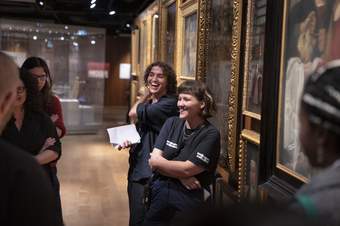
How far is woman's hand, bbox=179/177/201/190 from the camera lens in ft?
9.10

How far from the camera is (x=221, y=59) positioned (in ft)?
11.7

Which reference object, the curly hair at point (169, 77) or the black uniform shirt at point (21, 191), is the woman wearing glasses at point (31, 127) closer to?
the curly hair at point (169, 77)

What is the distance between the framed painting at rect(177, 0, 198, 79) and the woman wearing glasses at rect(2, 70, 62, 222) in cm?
177

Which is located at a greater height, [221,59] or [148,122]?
[221,59]

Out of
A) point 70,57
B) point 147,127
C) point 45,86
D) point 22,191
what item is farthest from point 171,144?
point 70,57

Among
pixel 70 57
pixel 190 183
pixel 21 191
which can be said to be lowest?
pixel 190 183

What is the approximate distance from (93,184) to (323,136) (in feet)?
20.1

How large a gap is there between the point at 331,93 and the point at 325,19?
112 cm

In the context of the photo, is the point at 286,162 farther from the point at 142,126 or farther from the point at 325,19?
the point at 142,126

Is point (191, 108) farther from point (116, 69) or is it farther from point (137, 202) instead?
point (116, 69)

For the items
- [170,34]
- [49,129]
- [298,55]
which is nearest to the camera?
[298,55]

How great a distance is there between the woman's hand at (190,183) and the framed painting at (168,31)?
9.33 feet

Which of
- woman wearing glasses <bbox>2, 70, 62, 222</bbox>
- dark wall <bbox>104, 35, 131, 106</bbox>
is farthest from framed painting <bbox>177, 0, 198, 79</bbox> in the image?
dark wall <bbox>104, 35, 131, 106</bbox>

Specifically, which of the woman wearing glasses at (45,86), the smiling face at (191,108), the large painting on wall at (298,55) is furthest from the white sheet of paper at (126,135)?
the large painting on wall at (298,55)
